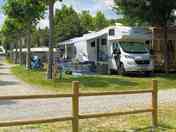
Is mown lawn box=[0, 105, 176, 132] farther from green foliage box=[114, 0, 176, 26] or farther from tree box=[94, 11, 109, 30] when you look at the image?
tree box=[94, 11, 109, 30]

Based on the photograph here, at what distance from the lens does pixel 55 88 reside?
21.5 meters

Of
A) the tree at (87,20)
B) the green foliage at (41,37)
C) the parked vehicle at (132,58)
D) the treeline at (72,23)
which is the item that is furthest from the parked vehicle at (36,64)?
the green foliage at (41,37)

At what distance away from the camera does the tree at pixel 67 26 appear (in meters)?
65.4

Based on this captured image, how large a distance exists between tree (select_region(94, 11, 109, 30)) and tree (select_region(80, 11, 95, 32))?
62 cm

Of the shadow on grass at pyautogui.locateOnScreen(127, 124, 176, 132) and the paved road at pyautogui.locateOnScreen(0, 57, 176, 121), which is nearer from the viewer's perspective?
the shadow on grass at pyautogui.locateOnScreen(127, 124, 176, 132)

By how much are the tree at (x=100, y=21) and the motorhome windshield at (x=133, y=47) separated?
44.3 metres

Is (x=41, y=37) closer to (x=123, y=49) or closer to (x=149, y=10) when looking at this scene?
(x=149, y=10)

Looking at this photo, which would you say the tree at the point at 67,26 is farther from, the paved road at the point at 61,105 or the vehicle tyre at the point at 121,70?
the paved road at the point at 61,105

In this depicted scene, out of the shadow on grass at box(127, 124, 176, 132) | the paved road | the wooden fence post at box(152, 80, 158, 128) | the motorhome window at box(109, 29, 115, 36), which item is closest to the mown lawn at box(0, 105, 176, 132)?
the shadow on grass at box(127, 124, 176, 132)

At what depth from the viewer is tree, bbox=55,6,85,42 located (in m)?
65.4

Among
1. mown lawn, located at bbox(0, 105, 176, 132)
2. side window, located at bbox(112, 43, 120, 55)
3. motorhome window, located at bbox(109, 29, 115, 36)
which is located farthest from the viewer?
motorhome window, located at bbox(109, 29, 115, 36)

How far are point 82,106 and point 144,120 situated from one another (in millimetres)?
Result: 2925

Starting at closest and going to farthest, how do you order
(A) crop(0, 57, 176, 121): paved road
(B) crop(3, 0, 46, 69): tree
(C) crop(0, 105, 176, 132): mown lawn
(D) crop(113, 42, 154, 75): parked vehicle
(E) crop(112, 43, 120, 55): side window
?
(C) crop(0, 105, 176, 132): mown lawn → (A) crop(0, 57, 176, 121): paved road → (D) crop(113, 42, 154, 75): parked vehicle → (E) crop(112, 43, 120, 55): side window → (B) crop(3, 0, 46, 69): tree

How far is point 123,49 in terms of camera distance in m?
28.3
